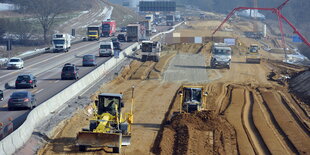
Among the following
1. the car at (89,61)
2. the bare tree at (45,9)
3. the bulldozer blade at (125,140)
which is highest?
the bare tree at (45,9)

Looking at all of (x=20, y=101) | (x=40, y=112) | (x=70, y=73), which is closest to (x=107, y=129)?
(x=40, y=112)

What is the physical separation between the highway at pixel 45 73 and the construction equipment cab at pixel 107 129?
6.20m

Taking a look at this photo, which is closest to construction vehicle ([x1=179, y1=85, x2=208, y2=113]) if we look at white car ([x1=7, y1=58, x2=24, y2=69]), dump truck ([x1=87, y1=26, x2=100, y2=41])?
white car ([x1=7, y1=58, x2=24, y2=69])

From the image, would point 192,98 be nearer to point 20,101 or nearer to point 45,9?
point 20,101

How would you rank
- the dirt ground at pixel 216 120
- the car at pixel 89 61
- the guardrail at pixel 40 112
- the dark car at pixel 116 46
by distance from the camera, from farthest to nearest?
the dark car at pixel 116 46 < the car at pixel 89 61 < the dirt ground at pixel 216 120 < the guardrail at pixel 40 112

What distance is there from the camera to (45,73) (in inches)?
2272

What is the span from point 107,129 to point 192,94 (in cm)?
865

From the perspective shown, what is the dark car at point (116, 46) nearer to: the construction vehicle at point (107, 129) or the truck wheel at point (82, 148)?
the construction vehicle at point (107, 129)

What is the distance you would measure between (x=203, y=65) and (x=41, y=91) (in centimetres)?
2970

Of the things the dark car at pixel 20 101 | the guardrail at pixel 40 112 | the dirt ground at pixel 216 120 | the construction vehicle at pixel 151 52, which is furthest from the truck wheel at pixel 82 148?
the construction vehicle at pixel 151 52

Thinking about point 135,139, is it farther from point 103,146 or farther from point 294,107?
point 294,107

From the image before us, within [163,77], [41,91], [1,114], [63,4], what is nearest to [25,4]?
[63,4]

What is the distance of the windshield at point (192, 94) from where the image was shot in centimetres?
3115

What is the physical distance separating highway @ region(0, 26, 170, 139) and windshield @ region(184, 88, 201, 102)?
9.63 m
